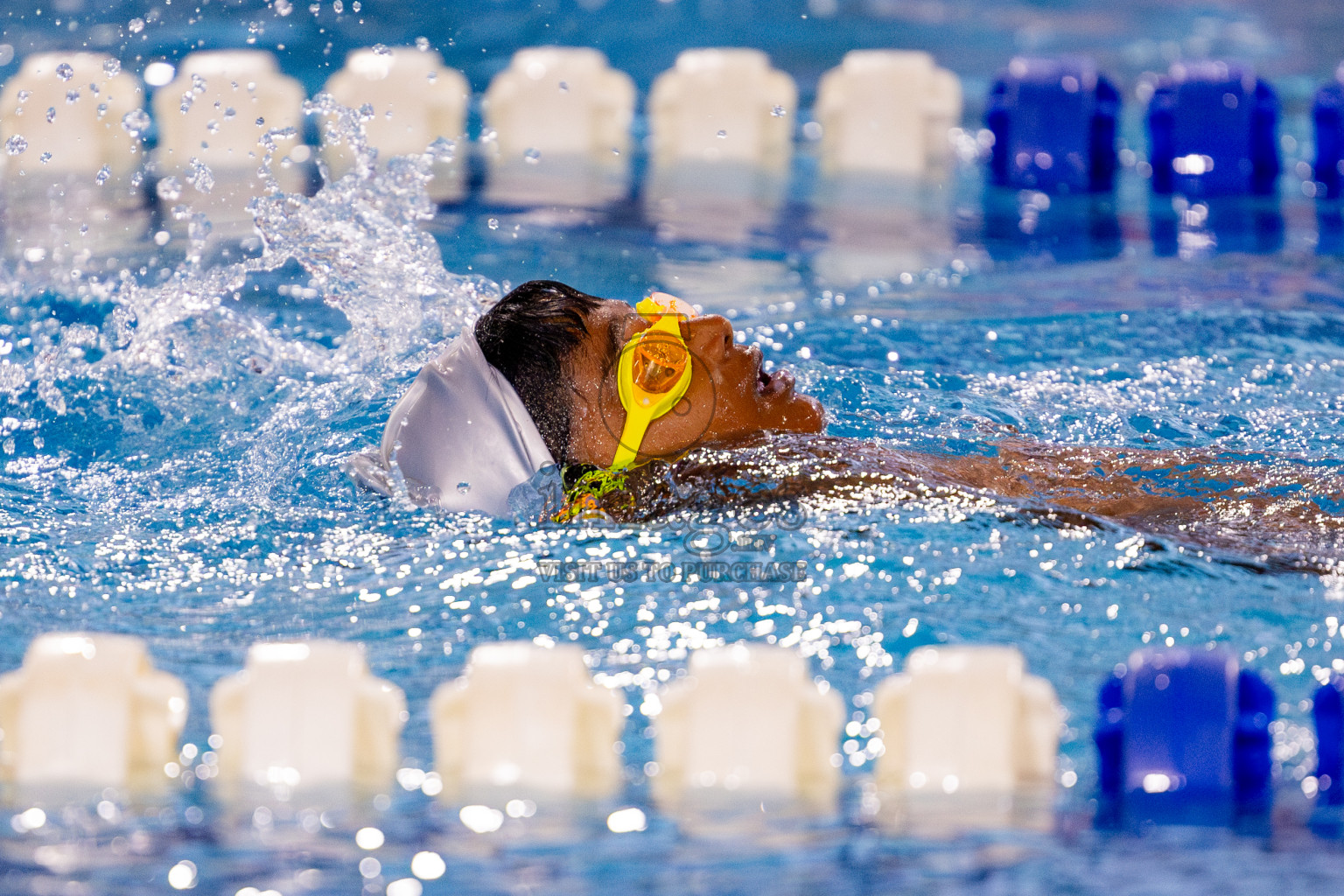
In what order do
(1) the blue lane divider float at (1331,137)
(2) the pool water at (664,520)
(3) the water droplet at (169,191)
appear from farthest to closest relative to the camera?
(1) the blue lane divider float at (1331,137), (3) the water droplet at (169,191), (2) the pool water at (664,520)

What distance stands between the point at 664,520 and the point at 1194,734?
93cm

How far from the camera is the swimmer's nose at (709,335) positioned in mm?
2480

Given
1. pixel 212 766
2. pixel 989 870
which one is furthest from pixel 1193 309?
pixel 212 766

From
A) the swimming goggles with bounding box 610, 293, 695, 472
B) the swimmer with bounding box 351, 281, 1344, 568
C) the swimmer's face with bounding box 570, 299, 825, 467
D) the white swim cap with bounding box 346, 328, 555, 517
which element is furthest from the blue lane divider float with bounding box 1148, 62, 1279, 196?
the white swim cap with bounding box 346, 328, 555, 517

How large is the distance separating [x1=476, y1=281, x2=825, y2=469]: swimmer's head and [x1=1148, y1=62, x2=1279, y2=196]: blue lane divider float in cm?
279

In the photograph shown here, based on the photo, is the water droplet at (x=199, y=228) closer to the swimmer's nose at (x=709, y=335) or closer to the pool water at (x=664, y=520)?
the pool water at (x=664, y=520)

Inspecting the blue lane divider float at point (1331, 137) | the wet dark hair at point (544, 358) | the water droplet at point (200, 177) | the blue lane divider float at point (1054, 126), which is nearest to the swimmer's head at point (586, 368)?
the wet dark hair at point (544, 358)

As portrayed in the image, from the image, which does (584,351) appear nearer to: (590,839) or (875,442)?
(875,442)

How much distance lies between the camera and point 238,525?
8.64ft

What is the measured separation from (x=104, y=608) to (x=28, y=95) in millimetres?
3008

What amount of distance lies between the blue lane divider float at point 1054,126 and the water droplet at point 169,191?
2485 millimetres

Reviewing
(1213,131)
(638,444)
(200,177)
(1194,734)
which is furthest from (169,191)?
(1194,734)

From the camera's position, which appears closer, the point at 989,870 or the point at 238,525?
the point at 989,870

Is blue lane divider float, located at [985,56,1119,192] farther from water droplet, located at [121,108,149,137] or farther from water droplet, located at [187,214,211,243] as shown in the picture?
water droplet, located at [121,108,149,137]
